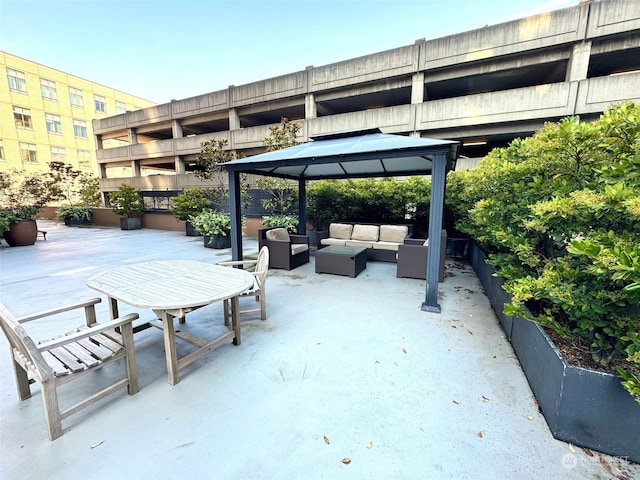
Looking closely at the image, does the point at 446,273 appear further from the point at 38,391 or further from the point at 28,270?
the point at 28,270

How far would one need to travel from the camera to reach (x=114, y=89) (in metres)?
27.2

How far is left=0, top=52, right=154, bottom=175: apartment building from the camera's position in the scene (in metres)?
20.8

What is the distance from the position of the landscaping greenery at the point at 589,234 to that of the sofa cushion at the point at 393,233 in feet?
13.3

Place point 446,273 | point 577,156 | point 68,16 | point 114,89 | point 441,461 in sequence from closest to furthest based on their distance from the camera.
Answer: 1. point 441,461
2. point 577,156
3. point 446,273
4. point 68,16
5. point 114,89

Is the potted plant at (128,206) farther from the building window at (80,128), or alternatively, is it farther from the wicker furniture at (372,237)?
the building window at (80,128)

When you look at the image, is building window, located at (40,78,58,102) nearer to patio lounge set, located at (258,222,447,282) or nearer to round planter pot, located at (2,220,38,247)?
round planter pot, located at (2,220,38,247)

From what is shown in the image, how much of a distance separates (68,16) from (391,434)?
18859 mm

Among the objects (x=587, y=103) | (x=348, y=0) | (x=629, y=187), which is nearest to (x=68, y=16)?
(x=348, y=0)

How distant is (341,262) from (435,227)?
2.17m

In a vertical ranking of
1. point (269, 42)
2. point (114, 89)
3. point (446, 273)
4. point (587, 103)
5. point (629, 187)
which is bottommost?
point (446, 273)

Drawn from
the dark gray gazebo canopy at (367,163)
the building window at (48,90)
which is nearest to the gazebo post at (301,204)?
the dark gray gazebo canopy at (367,163)

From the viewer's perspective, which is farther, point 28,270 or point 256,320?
point 28,270

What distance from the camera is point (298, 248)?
6285 millimetres

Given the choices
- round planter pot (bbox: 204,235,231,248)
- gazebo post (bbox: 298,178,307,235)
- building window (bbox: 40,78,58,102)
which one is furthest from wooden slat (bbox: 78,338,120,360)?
building window (bbox: 40,78,58,102)
